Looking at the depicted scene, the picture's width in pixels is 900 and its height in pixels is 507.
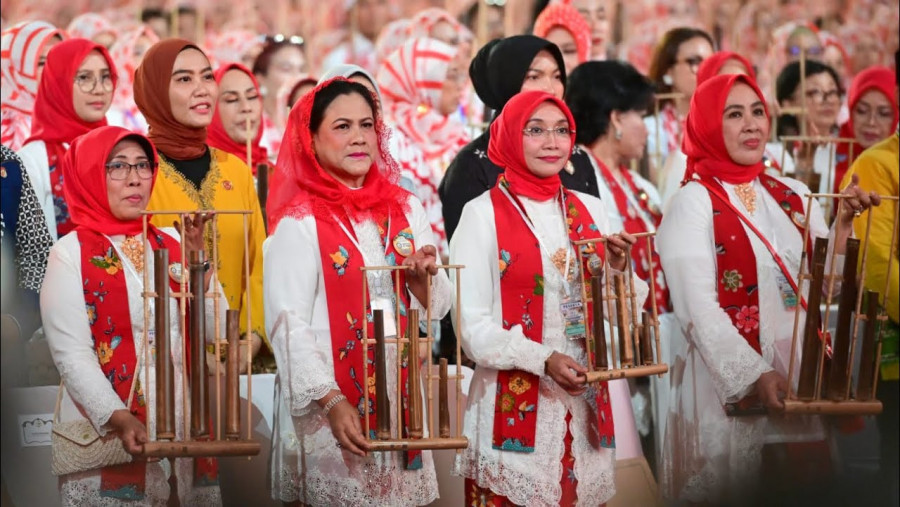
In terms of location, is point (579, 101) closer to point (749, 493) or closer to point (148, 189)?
point (749, 493)

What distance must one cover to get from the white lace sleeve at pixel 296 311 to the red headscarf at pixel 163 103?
2.12ft

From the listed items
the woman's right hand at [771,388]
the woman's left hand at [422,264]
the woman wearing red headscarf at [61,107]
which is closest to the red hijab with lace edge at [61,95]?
the woman wearing red headscarf at [61,107]

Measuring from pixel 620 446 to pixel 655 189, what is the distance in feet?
4.44

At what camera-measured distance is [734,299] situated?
3.41 metres

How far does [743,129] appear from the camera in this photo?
11.5 feet

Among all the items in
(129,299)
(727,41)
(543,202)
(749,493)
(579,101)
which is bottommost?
(749,493)

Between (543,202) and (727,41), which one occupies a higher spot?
(727,41)

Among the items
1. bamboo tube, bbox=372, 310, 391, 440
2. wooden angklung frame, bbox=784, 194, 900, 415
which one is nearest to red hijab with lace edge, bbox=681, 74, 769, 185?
wooden angklung frame, bbox=784, 194, 900, 415

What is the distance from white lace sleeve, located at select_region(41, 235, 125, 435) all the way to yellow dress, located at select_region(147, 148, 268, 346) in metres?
0.46

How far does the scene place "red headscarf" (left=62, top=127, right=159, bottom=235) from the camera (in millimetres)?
3039

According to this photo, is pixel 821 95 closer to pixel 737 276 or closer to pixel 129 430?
pixel 737 276

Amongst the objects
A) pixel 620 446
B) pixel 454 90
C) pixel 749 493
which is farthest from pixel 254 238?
pixel 454 90

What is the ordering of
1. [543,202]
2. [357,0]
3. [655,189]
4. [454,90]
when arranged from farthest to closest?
[357,0], [454,90], [655,189], [543,202]

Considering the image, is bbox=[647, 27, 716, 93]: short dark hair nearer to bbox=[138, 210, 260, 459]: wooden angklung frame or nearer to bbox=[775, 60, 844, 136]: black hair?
bbox=[775, 60, 844, 136]: black hair
